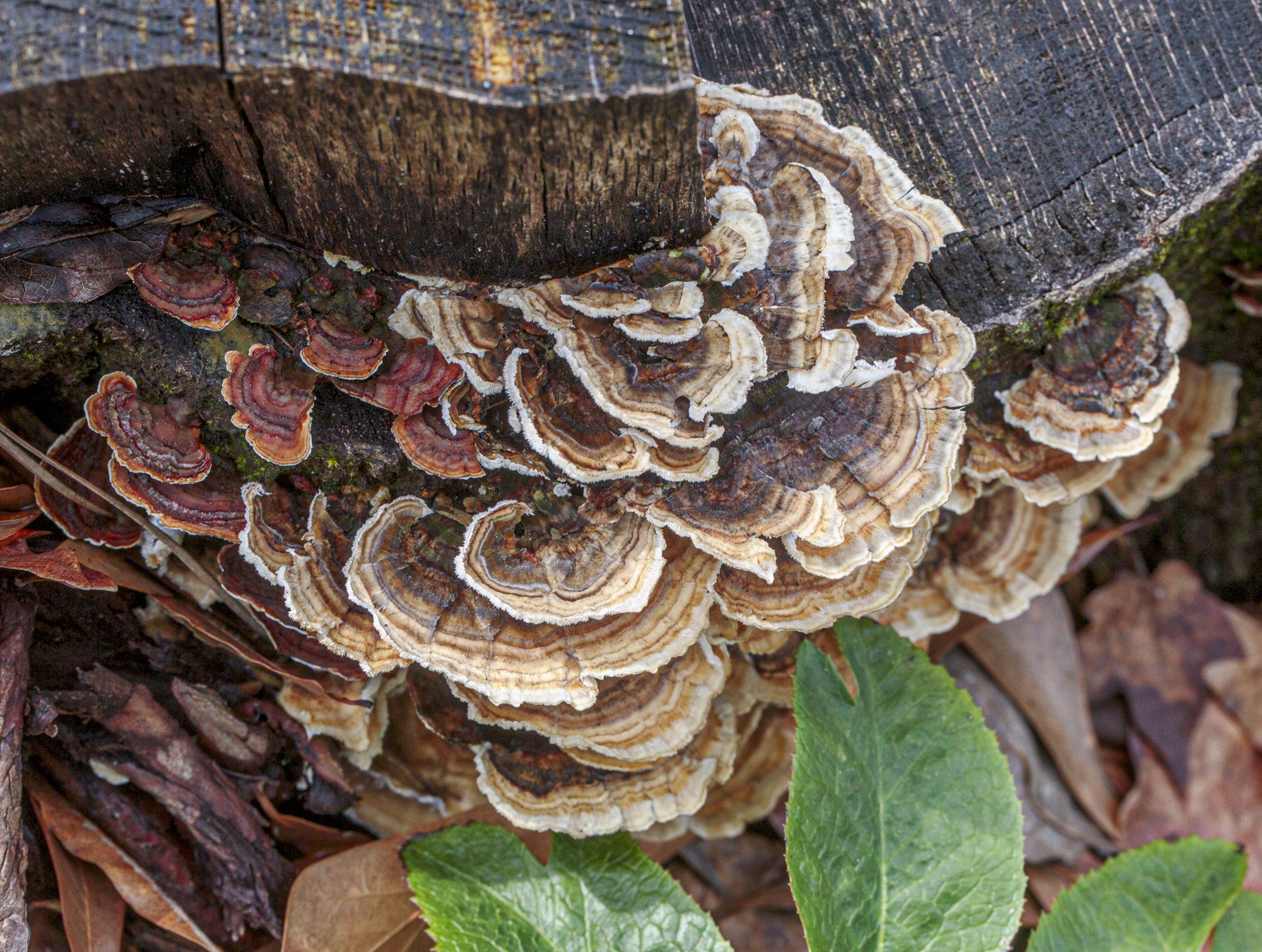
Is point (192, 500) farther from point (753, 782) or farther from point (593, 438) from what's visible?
point (753, 782)

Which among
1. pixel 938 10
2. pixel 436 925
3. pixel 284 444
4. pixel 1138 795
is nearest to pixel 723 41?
pixel 938 10

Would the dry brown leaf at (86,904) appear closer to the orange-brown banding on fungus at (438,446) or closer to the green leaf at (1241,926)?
the orange-brown banding on fungus at (438,446)

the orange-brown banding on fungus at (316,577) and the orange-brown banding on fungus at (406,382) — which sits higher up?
the orange-brown banding on fungus at (406,382)

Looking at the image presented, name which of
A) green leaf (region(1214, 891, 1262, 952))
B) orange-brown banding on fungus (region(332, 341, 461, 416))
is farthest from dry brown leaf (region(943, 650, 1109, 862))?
orange-brown banding on fungus (region(332, 341, 461, 416))

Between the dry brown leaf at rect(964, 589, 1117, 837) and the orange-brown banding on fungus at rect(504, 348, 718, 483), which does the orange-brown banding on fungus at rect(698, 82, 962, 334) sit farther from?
the dry brown leaf at rect(964, 589, 1117, 837)

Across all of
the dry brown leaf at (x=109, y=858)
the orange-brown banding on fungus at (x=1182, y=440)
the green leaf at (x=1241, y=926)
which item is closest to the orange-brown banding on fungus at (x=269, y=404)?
the dry brown leaf at (x=109, y=858)
